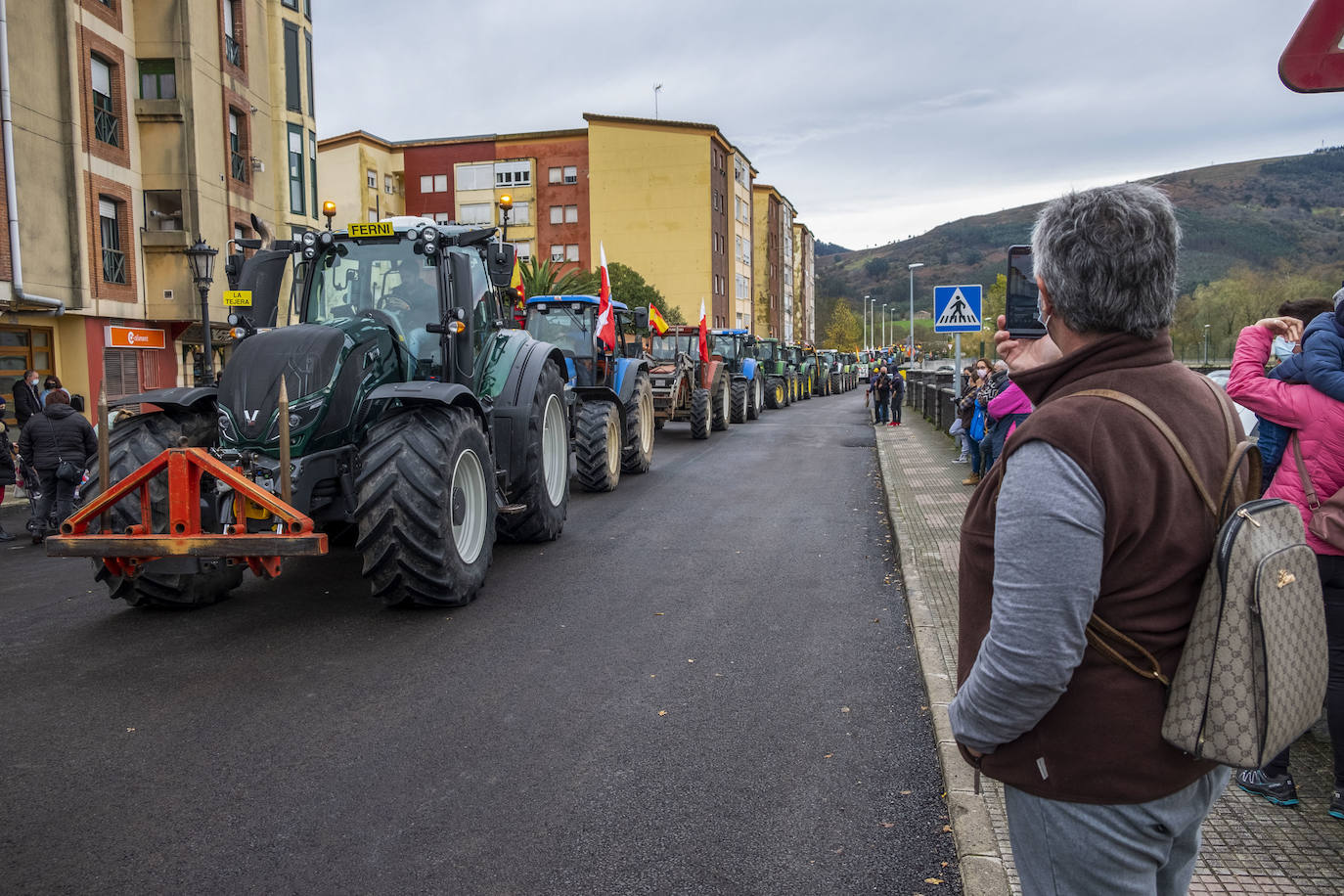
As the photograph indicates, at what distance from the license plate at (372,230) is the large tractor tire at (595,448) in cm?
518

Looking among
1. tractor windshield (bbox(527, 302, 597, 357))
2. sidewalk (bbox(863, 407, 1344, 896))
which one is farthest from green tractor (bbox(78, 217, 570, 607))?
tractor windshield (bbox(527, 302, 597, 357))

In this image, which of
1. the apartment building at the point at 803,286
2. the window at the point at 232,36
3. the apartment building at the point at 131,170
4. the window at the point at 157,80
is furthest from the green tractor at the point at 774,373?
the apartment building at the point at 803,286

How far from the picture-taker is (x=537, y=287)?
3978 centimetres

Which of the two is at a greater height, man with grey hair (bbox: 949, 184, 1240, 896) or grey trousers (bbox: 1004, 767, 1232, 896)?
man with grey hair (bbox: 949, 184, 1240, 896)

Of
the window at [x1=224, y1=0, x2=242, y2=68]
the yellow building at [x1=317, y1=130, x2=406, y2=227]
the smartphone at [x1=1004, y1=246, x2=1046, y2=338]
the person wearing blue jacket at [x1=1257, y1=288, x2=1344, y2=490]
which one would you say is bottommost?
the person wearing blue jacket at [x1=1257, y1=288, x2=1344, y2=490]

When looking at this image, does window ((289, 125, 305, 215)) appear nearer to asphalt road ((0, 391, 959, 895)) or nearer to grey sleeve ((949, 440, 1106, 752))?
asphalt road ((0, 391, 959, 895))

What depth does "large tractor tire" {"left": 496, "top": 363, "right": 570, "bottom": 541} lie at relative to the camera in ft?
29.0

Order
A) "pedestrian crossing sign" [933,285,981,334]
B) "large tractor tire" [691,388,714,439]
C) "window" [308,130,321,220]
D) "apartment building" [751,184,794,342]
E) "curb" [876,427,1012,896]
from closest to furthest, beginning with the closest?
1. "curb" [876,427,1012,896]
2. "pedestrian crossing sign" [933,285,981,334]
3. "large tractor tire" [691,388,714,439]
4. "window" [308,130,321,220]
5. "apartment building" [751,184,794,342]

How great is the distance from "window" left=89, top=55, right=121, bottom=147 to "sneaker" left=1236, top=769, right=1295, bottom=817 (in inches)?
960

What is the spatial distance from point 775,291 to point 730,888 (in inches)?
3199

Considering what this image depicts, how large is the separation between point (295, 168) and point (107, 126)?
8286mm

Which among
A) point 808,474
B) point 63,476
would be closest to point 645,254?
point 808,474

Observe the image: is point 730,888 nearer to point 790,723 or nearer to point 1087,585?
point 790,723

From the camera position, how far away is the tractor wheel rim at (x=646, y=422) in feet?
48.1
